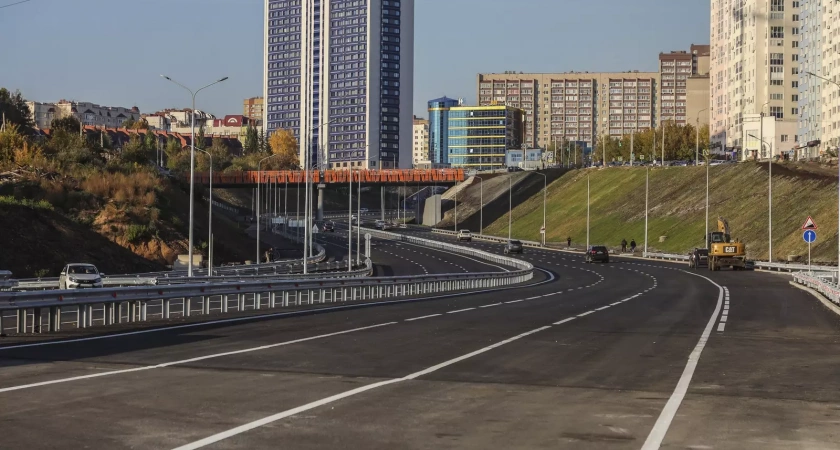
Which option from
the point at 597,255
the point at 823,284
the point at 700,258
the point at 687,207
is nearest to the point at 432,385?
the point at 823,284

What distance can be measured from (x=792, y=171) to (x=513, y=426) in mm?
113793

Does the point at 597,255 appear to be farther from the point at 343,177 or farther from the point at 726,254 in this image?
the point at 343,177

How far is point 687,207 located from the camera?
12888 centimetres

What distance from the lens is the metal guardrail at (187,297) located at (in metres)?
22.8

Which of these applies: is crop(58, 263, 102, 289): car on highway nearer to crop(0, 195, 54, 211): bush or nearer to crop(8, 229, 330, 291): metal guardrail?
crop(8, 229, 330, 291): metal guardrail

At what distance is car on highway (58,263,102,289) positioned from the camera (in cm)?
4356

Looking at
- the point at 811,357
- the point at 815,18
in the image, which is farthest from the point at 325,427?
the point at 815,18

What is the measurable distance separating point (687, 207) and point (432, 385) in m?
119

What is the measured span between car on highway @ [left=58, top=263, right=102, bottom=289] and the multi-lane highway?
18528 mm

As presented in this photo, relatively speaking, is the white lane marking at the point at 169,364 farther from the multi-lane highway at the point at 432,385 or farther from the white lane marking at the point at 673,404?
the white lane marking at the point at 673,404

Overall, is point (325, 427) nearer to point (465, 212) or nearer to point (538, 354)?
point (538, 354)

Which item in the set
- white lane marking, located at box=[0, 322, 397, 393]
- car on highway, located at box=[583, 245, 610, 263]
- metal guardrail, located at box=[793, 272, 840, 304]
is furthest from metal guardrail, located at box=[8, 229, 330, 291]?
car on highway, located at box=[583, 245, 610, 263]

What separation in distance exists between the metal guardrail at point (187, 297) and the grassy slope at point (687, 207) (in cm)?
4557

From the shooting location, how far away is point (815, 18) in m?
161
